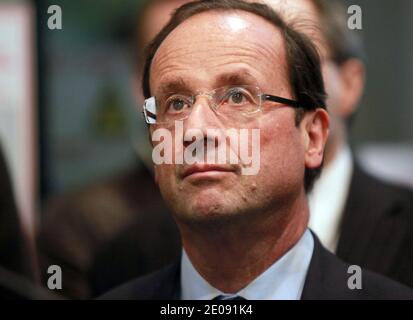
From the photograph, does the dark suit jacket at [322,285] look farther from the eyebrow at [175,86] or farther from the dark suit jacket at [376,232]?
the eyebrow at [175,86]

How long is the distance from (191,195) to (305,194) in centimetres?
23

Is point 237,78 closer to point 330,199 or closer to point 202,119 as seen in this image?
point 202,119

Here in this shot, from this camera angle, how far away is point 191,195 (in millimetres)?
1573

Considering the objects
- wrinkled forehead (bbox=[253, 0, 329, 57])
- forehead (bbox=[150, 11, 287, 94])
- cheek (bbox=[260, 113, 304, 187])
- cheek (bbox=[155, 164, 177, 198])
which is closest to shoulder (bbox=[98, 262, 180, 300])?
cheek (bbox=[155, 164, 177, 198])

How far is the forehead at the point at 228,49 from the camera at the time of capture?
5.22 ft

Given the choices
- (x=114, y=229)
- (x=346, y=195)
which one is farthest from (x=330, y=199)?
(x=114, y=229)

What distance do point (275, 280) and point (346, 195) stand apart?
Result: 24 cm

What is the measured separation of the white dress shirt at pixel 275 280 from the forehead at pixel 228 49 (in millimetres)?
329

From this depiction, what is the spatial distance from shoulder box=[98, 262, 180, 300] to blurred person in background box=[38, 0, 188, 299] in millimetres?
21

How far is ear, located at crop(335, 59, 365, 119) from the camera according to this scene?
1.75 metres

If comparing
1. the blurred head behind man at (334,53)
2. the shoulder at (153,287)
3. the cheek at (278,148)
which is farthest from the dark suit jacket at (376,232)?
the shoulder at (153,287)
